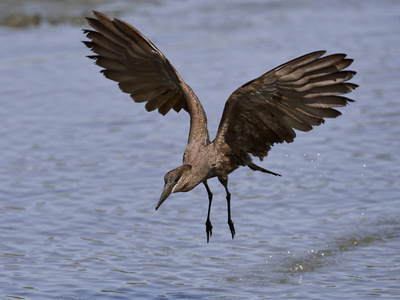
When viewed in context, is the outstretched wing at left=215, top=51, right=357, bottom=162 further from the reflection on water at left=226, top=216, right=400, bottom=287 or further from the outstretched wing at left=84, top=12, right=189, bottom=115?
the reflection on water at left=226, top=216, right=400, bottom=287

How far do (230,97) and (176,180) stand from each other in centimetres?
81

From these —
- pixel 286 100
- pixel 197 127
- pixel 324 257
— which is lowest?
pixel 324 257

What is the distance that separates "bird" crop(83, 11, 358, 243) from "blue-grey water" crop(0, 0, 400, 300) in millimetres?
871

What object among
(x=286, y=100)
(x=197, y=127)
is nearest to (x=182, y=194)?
(x=197, y=127)

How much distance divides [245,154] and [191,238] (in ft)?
5.23

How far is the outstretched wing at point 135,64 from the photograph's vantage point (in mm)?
7559

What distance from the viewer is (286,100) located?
7031 mm

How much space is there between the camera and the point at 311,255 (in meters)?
8.62

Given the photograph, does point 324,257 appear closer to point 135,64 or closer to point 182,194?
point 182,194

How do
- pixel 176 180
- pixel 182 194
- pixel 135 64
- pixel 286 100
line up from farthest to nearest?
pixel 182 194 < pixel 135 64 < pixel 286 100 < pixel 176 180

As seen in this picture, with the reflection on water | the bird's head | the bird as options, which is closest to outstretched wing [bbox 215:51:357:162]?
the bird

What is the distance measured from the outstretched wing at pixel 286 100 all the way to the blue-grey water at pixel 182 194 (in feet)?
4.78

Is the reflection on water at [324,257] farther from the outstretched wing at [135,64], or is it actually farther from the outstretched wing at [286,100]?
the outstretched wing at [135,64]

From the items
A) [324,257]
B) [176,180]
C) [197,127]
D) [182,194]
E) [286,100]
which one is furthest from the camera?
[182,194]
